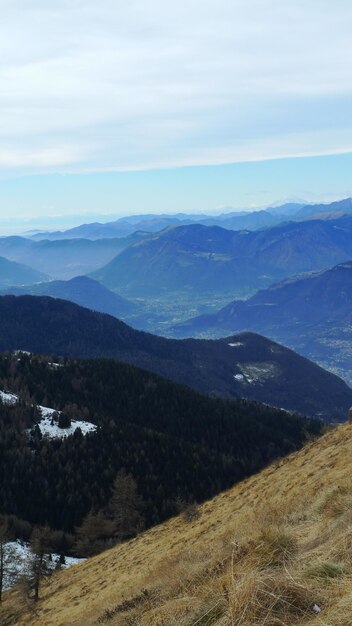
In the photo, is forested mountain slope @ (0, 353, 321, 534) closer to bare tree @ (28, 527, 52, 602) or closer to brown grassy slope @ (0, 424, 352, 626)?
bare tree @ (28, 527, 52, 602)

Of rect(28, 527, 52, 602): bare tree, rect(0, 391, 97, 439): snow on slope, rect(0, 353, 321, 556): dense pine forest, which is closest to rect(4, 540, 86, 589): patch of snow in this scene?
rect(28, 527, 52, 602): bare tree

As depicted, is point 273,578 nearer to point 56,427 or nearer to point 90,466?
point 90,466

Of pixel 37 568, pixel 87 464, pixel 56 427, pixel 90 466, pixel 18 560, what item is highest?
pixel 37 568

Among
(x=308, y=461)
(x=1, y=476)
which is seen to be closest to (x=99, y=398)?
(x=1, y=476)

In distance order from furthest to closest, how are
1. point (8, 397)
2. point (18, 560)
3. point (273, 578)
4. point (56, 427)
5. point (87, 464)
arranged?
point (8, 397), point (56, 427), point (87, 464), point (18, 560), point (273, 578)

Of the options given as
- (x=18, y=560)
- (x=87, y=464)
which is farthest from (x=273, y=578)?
(x=87, y=464)

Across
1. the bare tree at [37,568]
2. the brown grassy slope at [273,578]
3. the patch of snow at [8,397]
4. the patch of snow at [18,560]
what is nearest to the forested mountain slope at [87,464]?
the patch of snow at [8,397]
